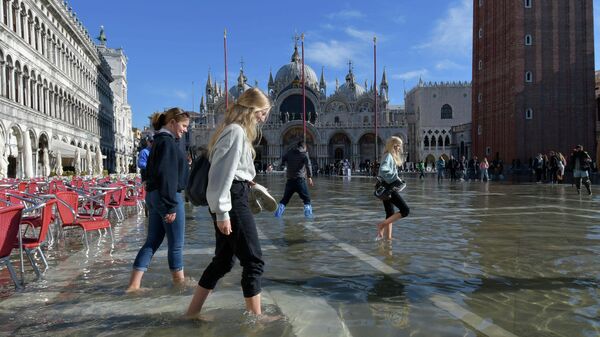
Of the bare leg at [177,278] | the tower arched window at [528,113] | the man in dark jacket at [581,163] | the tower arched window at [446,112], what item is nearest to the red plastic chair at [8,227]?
the bare leg at [177,278]

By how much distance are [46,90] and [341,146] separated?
52.4 m

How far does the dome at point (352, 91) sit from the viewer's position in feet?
288

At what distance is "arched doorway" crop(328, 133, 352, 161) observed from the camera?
79625mm

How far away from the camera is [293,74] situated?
8538 centimetres

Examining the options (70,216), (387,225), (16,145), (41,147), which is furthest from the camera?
(41,147)

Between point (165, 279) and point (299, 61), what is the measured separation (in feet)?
288

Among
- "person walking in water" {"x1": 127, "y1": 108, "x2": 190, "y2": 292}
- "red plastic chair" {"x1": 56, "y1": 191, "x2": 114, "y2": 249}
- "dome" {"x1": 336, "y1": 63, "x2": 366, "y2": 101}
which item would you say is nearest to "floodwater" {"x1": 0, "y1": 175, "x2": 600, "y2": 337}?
"person walking in water" {"x1": 127, "y1": 108, "x2": 190, "y2": 292}

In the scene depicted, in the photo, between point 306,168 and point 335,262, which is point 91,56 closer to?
point 306,168

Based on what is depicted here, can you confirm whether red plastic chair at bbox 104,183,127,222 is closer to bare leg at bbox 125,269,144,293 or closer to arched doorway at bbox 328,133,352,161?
bare leg at bbox 125,269,144,293

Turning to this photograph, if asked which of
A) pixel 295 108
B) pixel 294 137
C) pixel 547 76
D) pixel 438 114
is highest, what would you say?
pixel 295 108

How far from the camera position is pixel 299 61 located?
3570 inches

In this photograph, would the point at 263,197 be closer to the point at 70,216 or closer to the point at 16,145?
the point at 70,216

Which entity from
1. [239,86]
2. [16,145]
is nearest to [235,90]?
[239,86]

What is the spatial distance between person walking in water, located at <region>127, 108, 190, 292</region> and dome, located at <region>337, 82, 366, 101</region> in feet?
275
